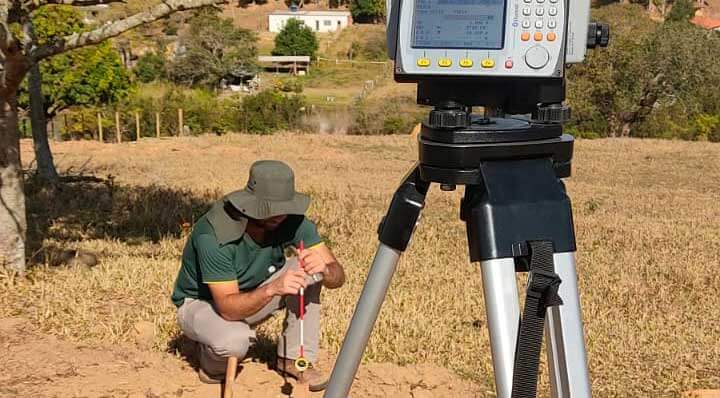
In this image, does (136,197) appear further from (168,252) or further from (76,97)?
(76,97)

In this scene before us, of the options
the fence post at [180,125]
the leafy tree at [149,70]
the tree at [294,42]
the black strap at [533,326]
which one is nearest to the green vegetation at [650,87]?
the fence post at [180,125]

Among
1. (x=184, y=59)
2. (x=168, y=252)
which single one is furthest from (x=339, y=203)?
(x=184, y=59)

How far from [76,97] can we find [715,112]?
22922 mm

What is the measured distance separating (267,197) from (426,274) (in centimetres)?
282

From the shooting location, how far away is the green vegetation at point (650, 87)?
2620 cm

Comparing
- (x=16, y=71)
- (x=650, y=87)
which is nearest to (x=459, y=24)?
(x=16, y=71)

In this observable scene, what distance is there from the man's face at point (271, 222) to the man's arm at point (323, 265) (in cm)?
18

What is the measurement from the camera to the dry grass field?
3.97 meters

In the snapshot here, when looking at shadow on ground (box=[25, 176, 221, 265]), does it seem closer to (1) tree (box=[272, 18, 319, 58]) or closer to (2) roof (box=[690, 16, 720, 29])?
(1) tree (box=[272, 18, 319, 58])

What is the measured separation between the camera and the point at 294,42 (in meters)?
55.1

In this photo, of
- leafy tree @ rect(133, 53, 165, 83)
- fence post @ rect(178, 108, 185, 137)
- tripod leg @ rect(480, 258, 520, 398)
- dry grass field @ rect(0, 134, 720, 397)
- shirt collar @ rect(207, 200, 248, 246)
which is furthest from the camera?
leafy tree @ rect(133, 53, 165, 83)

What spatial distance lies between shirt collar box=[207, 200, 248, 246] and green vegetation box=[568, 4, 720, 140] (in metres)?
24.3

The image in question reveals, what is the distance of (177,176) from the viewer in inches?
485

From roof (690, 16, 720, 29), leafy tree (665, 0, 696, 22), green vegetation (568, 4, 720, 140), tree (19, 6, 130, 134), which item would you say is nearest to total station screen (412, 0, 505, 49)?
tree (19, 6, 130, 134)
